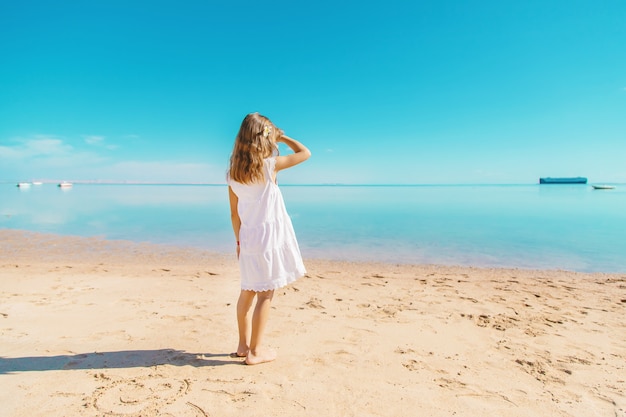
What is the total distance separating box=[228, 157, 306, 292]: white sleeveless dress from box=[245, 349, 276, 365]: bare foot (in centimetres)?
63

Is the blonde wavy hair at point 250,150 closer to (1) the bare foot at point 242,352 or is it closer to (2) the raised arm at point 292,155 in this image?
(2) the raised arm at point 292,155

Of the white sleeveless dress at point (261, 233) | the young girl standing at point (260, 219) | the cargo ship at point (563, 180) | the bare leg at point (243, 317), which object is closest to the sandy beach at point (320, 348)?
the bare leg at point (243, 317)

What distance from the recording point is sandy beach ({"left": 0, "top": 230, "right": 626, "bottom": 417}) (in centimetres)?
251

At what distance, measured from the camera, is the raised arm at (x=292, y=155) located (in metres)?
3.02

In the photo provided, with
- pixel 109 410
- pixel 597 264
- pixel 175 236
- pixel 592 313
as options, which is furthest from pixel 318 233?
pixel 109 410

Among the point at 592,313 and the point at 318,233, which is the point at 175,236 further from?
the point at 592,313

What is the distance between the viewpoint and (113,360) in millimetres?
3158

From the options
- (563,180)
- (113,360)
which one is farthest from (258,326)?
(563,180)

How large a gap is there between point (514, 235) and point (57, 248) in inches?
624

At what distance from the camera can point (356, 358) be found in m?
3.24

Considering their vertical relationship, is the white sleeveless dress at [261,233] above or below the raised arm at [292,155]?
below

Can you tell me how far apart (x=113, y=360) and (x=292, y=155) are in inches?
99.0

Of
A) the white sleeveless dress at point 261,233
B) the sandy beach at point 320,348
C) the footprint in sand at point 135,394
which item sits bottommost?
the sandy beach at point 320,348

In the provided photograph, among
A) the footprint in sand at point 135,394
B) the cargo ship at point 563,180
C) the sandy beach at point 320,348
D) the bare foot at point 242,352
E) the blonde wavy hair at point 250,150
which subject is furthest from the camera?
the cargo ship at point 563,180
